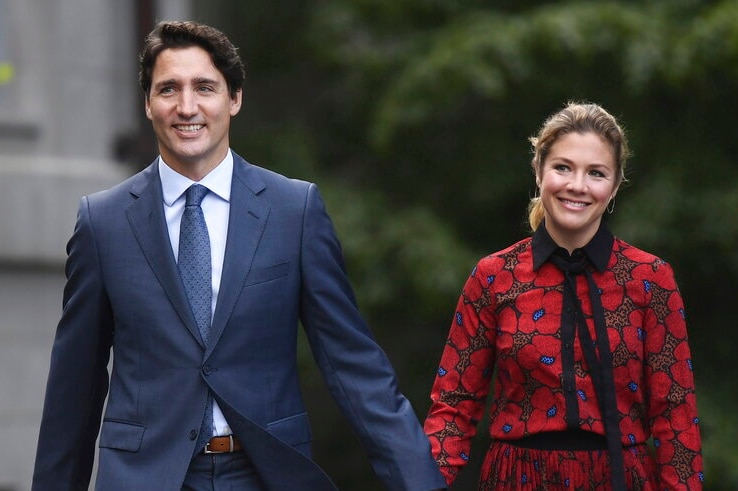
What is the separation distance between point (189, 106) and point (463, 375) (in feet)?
3.94

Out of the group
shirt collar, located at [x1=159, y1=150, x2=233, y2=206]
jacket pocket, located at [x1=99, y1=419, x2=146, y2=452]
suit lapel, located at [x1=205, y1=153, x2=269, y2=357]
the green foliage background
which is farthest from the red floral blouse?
the green foliage background

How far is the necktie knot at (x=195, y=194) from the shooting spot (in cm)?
466

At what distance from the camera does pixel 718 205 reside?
9.06 metres

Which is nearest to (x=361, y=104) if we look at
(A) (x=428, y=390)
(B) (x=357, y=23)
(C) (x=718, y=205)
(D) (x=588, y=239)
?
(B) (x=357, y=23)

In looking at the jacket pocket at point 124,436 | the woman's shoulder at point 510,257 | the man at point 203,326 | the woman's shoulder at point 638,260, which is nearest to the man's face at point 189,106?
the man at point 203,326

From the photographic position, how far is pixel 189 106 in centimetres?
459

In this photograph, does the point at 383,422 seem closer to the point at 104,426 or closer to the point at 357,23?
the point at 104,426

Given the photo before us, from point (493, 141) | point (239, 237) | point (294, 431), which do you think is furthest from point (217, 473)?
point (493, 141)

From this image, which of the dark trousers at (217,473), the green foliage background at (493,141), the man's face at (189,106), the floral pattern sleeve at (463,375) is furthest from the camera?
the green foliage background at (493,141)

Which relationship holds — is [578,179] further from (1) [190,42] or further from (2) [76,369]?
(2) [76,369]

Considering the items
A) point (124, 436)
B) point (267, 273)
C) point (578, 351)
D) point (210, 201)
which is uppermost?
point (210, 201)

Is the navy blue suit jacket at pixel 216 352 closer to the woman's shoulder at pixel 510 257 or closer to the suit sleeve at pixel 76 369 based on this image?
the suit sleeve at pixel 76 369

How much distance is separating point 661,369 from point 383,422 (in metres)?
0.85

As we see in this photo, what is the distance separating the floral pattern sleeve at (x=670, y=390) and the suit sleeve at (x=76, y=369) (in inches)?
64.5
